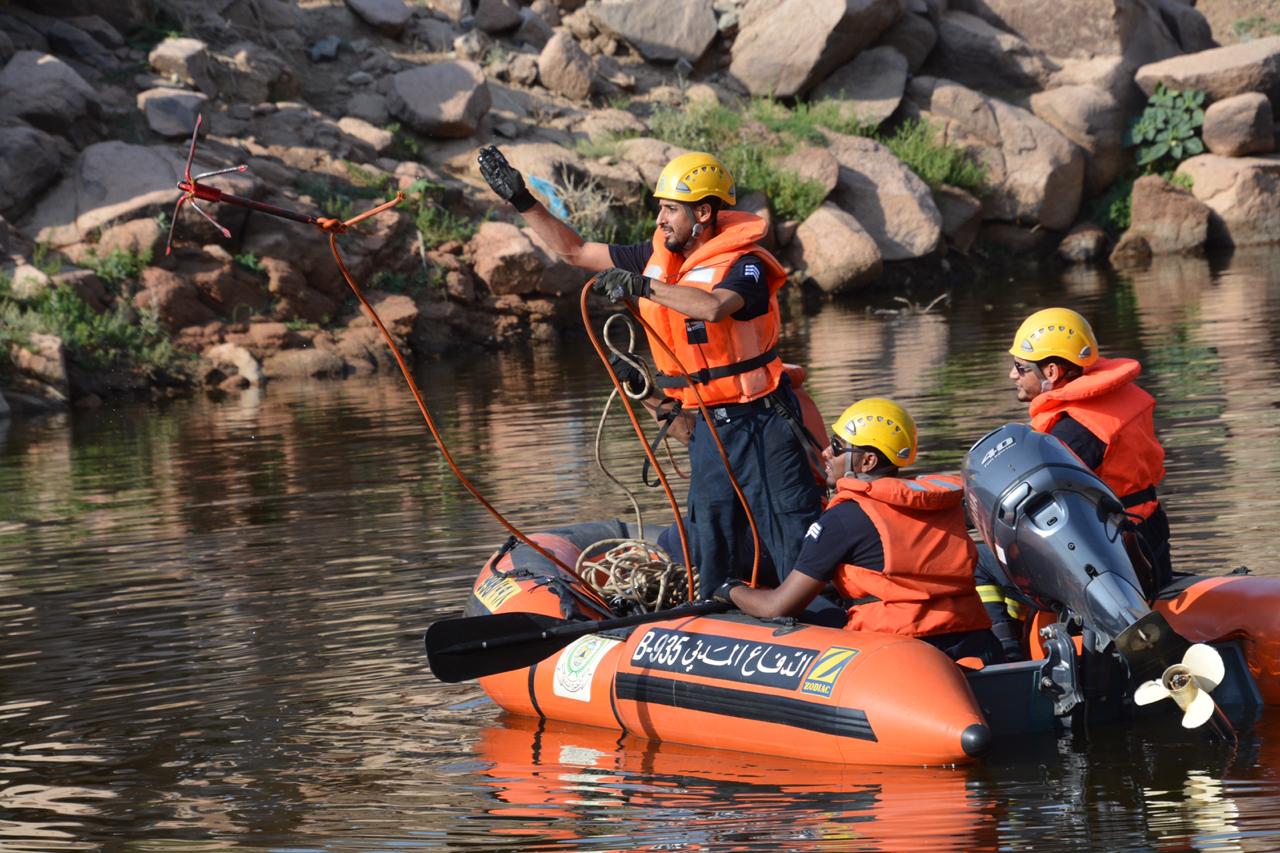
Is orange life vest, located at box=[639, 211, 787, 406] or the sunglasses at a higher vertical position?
orange life vest, located at box=[639, 211, 787, 406]

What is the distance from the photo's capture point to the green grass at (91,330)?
18.1 m

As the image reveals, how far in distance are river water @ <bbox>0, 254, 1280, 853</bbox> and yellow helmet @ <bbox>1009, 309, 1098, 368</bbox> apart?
1322 mm

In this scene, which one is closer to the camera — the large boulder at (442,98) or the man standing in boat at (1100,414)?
the man standing in boat at (1100,414)

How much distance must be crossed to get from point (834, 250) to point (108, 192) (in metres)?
9.06

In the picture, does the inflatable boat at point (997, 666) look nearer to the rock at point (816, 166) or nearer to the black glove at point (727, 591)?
the black glove at point (727, 591)

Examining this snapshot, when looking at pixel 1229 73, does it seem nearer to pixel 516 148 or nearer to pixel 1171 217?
pixel 1171 217

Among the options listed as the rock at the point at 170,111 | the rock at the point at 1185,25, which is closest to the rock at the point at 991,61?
the rock at the point at 1185,25

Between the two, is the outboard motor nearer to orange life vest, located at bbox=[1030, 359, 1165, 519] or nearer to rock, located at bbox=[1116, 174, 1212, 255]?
orange life vest, located at bbox=[1030, 359, 1165, 519]

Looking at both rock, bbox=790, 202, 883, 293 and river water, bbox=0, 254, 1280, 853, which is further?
rock, bbox=790, 202, 883, 293

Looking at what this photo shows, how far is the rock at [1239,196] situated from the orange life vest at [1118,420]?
2080 centimetres

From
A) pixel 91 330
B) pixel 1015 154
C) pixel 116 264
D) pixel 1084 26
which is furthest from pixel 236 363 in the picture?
pixel 1084 26

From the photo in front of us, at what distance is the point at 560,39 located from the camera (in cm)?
2580

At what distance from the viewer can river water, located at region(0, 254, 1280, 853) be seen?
5484 millimetres

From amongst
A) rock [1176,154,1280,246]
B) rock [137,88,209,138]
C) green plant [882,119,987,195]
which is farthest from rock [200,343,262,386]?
rock [1176,154,1280,246]
